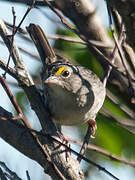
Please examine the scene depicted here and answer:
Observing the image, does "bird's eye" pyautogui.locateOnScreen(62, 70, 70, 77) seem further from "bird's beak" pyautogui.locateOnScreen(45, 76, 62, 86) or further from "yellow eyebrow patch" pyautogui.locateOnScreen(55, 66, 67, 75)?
"bird's beak" pyautogui.locateOnScreen(45, 76, 62, 86)

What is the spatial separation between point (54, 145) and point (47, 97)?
3.53 ft

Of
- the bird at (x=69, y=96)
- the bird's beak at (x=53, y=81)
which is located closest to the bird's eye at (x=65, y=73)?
the bird at (x=69, y=96)

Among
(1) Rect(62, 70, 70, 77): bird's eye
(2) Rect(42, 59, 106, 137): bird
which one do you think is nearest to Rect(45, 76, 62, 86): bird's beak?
(2) Rect(42, 59, 106, 137): bird

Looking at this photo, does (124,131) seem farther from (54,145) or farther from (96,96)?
(54,145)

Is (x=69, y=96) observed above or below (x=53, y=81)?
below

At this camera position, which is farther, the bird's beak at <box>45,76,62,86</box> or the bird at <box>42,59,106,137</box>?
the bird at <box>42,59,106,137</box>

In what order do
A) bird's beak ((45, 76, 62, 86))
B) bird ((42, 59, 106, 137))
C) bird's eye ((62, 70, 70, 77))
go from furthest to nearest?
bird's eye ((62, 70, 70, 77)) < bird ((42, 59, 106, 137)) < bird's beak ((45, 76, 62, 86))

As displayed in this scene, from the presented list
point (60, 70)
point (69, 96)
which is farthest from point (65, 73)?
point (69, 96)

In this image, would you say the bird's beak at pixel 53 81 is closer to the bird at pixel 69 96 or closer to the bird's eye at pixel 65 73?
the bird at pixel 69 96

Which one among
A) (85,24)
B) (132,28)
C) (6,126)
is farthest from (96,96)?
(132,28)

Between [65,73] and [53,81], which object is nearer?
[53,81]

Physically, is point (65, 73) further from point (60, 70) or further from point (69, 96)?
point (69, 96)

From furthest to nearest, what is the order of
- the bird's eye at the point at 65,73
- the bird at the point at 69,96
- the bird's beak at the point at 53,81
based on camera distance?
the bird's eye at the point at 65,73, the bird at the point at 69,96, the bird's beak at the point at 53,81

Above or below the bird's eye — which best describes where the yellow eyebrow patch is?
above
